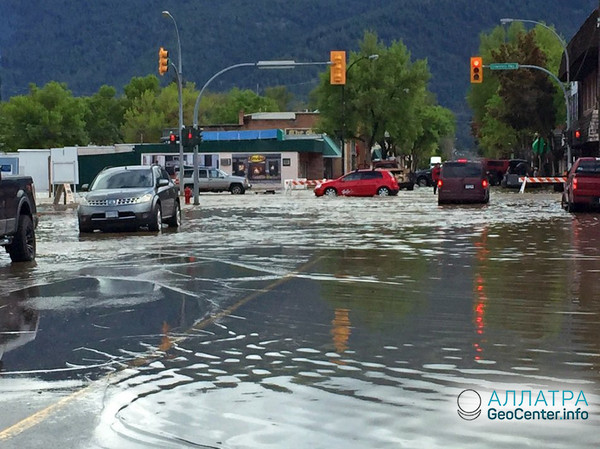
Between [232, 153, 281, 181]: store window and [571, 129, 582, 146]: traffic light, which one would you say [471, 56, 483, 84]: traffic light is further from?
[232, 153, 281, 181]: store window

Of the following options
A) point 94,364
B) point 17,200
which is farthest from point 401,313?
point 17,200

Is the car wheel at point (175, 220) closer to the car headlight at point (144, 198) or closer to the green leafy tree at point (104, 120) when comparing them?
the car headlight at point (144, 198)

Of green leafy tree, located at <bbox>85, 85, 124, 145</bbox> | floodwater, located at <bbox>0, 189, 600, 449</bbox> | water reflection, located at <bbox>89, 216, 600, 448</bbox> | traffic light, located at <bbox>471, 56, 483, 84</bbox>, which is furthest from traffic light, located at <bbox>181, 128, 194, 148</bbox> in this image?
green leafy tree, located at <bbox>85, 85, 124, 145</bbox>

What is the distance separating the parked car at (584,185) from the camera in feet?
117

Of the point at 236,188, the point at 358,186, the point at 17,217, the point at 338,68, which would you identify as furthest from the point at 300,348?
the point at 236,188

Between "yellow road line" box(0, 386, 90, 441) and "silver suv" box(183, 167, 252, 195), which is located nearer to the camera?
"yellow road line" box(0, 386, 90, 441)

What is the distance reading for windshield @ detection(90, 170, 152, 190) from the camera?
28.1m

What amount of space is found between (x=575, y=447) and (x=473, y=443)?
1.84 ft

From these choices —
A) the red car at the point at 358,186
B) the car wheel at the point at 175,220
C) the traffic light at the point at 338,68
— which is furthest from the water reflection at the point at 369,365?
the red car at the point at 358,186

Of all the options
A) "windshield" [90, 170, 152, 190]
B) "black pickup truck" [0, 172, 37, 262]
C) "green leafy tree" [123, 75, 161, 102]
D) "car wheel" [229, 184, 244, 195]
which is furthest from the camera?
"green leafy tree" [123, 75, 161, 102]

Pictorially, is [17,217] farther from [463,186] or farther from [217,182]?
[217,182]

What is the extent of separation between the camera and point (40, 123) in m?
132

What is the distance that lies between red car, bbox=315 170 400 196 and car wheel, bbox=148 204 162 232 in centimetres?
3172

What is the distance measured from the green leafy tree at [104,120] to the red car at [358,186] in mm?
103780
